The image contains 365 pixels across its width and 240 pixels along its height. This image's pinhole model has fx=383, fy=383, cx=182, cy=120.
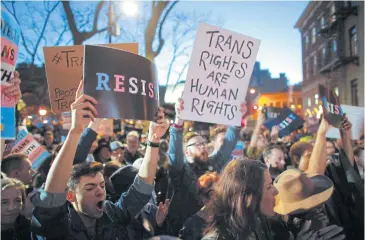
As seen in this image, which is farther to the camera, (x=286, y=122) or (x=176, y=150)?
(x=286, y=122)

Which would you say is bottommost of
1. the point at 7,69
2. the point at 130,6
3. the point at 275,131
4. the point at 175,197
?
the point at 175,197

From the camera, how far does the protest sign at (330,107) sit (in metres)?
3.84

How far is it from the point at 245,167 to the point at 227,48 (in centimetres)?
232

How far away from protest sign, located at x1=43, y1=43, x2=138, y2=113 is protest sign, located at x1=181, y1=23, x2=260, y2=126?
0.83 metres

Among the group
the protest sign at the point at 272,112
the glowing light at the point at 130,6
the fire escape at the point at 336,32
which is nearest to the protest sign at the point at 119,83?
the protest sign at the point at 272,112

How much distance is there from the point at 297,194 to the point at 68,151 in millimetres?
1442

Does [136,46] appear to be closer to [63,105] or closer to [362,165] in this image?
[63,105]

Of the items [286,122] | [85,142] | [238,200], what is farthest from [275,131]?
[238,200]

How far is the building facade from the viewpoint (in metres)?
25.3

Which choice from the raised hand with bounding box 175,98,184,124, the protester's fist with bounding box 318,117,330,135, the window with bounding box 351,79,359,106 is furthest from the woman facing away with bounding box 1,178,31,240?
the window with bounding box 351,79,359,106

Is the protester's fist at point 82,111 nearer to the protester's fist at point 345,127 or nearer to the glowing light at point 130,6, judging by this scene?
the protester's fist at point 345,127

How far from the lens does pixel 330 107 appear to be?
3.95 metres

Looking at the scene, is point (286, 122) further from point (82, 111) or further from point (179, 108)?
point (82, 111)

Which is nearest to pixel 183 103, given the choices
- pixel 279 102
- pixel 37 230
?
pixel 37 230
